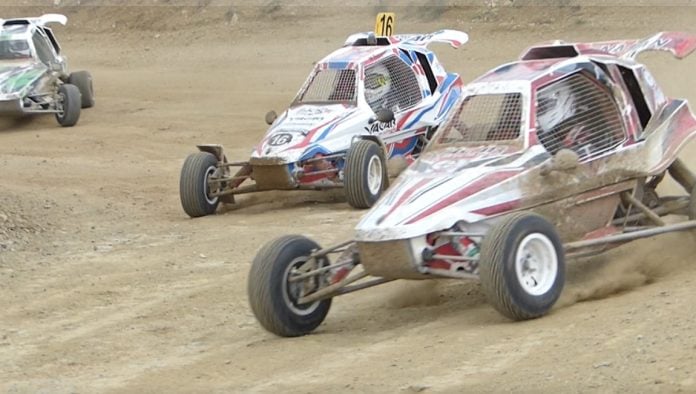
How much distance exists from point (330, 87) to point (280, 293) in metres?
6.20

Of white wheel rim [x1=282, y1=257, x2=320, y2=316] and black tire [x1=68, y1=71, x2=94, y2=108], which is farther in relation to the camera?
black tire [x1=68, y1=71, x2=94, y2=108]

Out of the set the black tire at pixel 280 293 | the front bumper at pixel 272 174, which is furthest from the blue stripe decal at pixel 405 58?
the black tire at pixel 280 293

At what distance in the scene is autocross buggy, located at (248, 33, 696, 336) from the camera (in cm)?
788

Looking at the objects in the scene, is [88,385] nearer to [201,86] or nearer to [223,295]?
[223,295]

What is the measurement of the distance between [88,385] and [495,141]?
3191mm

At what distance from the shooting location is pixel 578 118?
9195mm

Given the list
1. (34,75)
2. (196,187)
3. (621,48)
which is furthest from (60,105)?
(621,48)

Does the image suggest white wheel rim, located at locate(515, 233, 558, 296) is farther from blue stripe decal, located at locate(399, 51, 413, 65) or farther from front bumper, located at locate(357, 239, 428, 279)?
blue stripe decal, located at locate(399, 51, 413, 65)

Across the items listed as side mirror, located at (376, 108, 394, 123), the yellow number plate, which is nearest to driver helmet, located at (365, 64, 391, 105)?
side mirror, located at (376, 108, 394, 123)

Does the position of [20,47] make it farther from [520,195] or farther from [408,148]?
[520,195]

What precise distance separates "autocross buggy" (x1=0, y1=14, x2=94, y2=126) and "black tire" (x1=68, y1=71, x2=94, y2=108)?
668mm

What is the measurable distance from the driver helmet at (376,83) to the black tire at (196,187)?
1.84 meters

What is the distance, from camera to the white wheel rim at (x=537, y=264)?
7750mm

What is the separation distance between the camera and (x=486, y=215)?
832 centimetres
